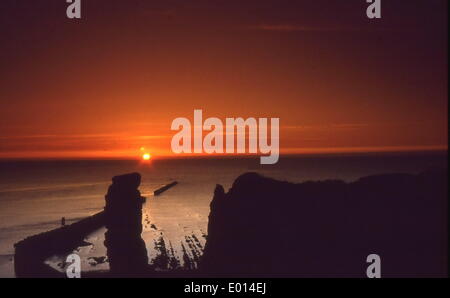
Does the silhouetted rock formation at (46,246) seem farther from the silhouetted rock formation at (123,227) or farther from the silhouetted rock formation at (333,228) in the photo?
the silhouetted rock formation at (333,228)

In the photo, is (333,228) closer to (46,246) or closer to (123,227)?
(123,227)

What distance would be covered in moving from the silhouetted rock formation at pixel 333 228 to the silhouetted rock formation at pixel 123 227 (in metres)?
5.82

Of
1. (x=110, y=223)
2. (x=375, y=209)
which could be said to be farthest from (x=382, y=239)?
(x=110, y=223)

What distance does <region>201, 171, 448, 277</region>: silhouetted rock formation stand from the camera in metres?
25.8

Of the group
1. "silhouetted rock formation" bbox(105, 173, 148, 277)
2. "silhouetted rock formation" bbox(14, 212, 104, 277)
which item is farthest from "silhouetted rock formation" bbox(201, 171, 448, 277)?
"silhouetted rock formation" bbox(14, 212, 104, 277)

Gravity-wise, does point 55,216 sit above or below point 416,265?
below

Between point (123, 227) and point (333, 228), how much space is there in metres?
14.2

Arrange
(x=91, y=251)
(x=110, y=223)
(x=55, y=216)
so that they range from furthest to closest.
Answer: (x=55, y=216)
(x=91, y=251)
(x=110, y=223)

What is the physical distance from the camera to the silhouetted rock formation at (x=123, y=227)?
32438 millimetres

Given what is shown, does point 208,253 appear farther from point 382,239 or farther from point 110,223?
point 382,239

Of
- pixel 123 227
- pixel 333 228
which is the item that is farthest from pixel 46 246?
pixel 333 228
